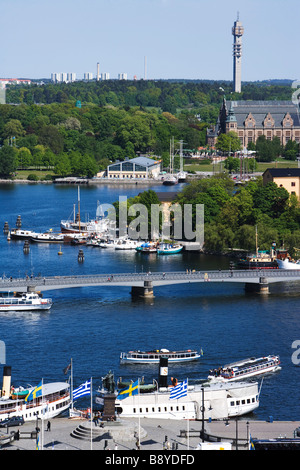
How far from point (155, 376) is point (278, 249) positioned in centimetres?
2248

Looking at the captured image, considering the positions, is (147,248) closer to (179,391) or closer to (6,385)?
(6,385)

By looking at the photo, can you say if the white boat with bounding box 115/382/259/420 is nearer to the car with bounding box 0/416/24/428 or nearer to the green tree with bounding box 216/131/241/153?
the car with bounding box 0/416/24/428

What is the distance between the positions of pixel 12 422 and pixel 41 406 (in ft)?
4.83

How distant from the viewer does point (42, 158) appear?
108312 mm

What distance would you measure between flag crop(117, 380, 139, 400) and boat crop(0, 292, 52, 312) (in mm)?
13994

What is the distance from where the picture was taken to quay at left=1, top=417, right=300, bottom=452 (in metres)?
26.8

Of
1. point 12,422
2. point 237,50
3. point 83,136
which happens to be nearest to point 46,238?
point 12,422

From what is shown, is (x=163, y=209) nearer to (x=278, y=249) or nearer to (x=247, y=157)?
(x=278, y=249)

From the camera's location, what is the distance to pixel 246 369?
35781mm

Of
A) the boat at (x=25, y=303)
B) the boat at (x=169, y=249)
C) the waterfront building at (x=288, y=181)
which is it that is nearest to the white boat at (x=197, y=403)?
the boat at (x=25, y=303)

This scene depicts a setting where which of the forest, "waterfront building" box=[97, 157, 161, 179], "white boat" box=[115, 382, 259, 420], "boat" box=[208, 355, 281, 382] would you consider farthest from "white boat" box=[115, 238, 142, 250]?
the forest

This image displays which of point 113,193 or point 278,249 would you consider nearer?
point 278,249

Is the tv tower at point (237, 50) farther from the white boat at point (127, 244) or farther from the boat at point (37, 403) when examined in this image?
the boat at point (37, 403)
